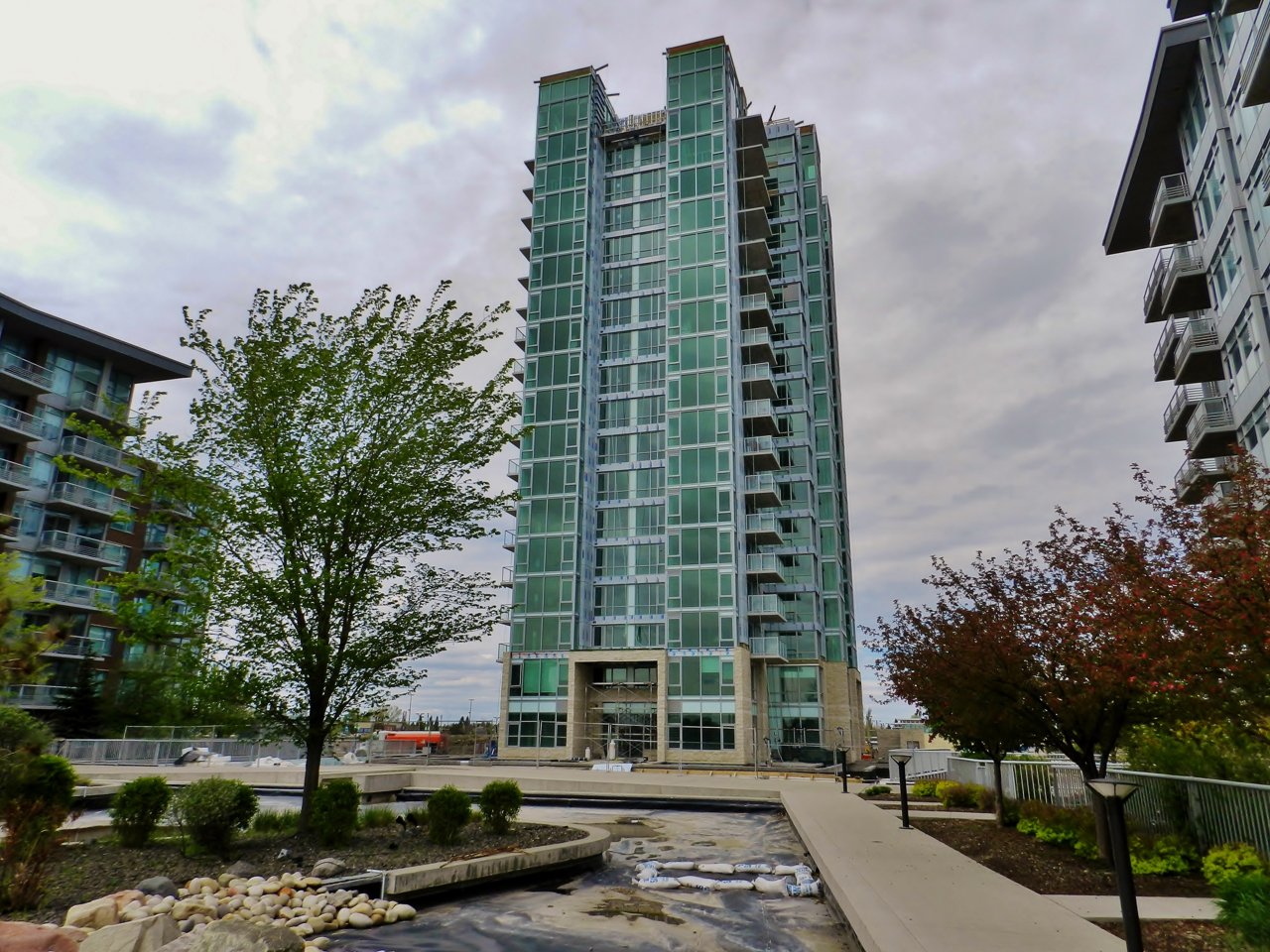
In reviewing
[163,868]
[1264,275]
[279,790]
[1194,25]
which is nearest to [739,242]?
[1194,25]

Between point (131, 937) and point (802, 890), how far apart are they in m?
8.90

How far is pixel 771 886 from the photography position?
1269cm

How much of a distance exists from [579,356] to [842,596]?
97.5ft

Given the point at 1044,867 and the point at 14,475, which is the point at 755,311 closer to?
the point at 14,475

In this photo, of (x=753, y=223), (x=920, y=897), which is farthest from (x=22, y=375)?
(x=920, y=897)

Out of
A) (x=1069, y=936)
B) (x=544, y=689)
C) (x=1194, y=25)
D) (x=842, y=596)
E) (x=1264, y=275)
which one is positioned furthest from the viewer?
(x=842, y=596)

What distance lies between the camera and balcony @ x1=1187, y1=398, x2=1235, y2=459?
3266 centimetres

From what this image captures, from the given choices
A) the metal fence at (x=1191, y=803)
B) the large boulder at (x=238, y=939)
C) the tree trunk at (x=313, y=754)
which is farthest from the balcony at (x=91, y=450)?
the metal fence at (x=1191, y=803)

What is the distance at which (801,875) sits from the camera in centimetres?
1338

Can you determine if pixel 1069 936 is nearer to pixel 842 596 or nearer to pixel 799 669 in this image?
pixel 799 669

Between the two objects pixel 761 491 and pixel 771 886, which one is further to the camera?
pixel 761 491

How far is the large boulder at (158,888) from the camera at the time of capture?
407 inches

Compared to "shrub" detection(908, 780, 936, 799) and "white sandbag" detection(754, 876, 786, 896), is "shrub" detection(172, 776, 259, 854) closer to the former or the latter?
"white sandbag" detection(754, 876, 786, 896)

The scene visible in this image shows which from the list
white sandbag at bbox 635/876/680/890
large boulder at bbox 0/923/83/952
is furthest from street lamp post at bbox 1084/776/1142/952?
large boulder at bbox 0/923/83/952
